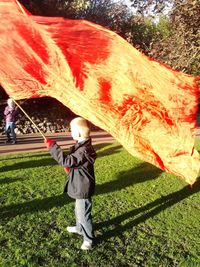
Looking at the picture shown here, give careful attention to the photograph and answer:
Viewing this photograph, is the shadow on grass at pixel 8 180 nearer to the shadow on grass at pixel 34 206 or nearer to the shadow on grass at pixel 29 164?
the shadow on grass at pixel 29 164

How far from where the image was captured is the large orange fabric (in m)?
6.33

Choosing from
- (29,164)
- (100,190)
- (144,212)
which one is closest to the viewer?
(144,212)

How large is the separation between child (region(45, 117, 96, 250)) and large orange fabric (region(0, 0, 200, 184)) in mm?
628

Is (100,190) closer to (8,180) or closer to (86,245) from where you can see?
(8,180)

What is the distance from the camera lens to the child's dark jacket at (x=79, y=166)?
5.85 meters

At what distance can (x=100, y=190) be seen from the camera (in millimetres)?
9148

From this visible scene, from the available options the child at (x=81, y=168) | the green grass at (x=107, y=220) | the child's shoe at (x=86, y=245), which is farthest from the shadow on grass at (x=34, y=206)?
the child's shoe at (x=86, y=245)

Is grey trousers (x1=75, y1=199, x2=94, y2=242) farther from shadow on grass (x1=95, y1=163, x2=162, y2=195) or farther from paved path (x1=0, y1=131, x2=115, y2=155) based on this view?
paved path (x1=0, y1=131, x2=115, y2=155)

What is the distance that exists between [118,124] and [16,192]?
324 cm

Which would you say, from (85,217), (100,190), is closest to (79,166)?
(85,217)

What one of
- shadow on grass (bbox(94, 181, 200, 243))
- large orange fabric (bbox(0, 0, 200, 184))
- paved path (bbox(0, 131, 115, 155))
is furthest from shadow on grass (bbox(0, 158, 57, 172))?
large orange fabric (bbox(0, 0, 200, 184))

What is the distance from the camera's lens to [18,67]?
6.36m

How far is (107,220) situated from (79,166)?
1.73 m

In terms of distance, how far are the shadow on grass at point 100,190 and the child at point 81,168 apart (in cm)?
167
